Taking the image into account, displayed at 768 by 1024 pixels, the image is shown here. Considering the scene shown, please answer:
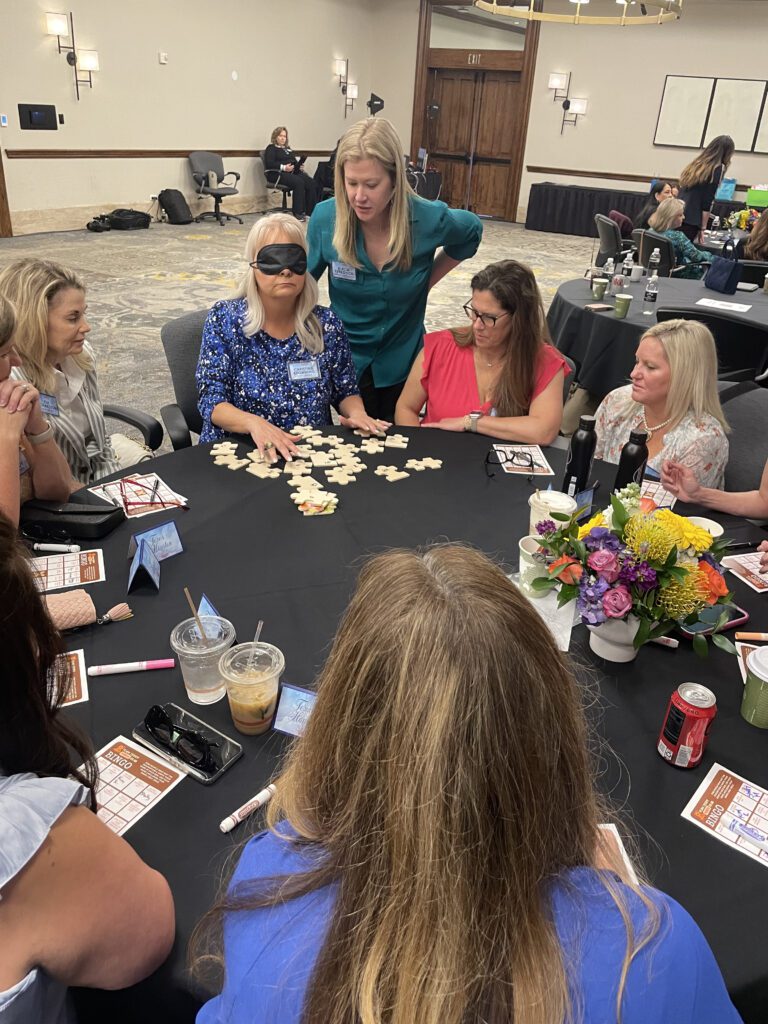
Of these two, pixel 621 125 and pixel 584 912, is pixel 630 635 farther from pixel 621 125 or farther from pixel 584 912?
pixel 621 125

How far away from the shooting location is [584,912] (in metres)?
0.72

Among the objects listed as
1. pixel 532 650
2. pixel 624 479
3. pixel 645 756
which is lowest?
pixel 645 756

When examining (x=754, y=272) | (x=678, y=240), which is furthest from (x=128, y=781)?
(x=678, y=240)

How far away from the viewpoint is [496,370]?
2.75 meters

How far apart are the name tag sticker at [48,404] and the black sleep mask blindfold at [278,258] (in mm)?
837

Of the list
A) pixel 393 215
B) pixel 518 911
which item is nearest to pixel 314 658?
pixel 518 911

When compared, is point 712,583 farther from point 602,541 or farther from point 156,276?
point 156,276

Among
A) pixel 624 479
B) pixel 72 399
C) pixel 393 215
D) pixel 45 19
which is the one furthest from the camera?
pixel 45 19

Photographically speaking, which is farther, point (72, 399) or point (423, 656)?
point (72, 399)

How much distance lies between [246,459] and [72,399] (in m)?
0.73

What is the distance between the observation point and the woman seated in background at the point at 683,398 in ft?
7.95

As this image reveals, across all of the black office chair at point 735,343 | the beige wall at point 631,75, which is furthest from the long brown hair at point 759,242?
the beige wall at point 631,75

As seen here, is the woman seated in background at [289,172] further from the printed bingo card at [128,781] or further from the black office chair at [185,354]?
the printed bingo card at [128,781]

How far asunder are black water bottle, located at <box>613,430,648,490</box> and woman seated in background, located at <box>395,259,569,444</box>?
0.50 m
